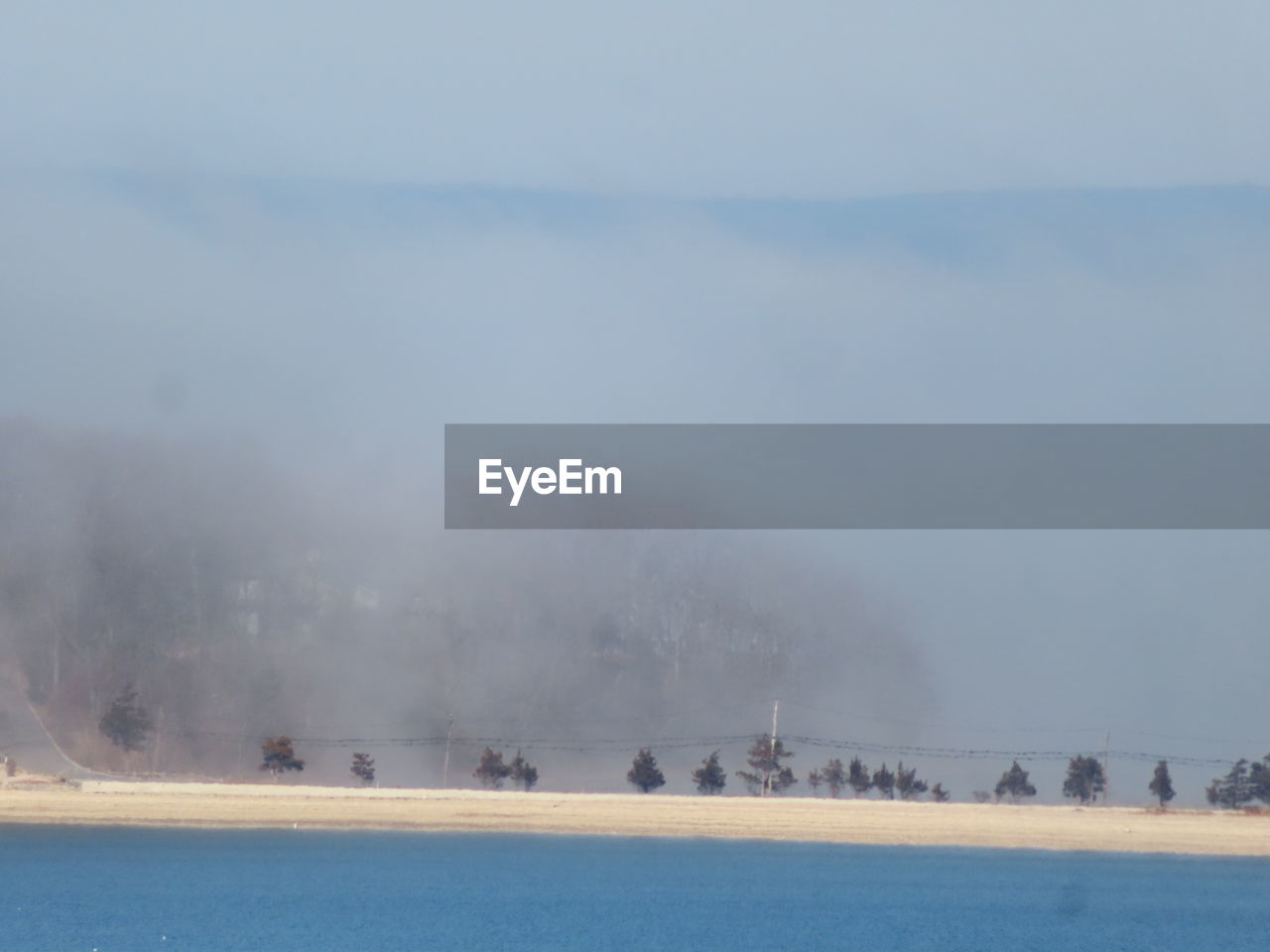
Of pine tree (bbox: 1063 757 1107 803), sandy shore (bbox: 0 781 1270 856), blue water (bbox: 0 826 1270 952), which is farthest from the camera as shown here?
pine tree (bbox: 1063 757 1107 803)

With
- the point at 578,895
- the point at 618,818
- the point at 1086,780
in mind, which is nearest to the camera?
the point at 578,895

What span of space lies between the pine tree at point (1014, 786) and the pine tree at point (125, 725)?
74787 mm

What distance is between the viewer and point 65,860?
217 feet

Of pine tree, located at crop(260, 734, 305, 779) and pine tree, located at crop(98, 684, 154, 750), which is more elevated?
pine tree, located at crop(98, 684, 154, 750)

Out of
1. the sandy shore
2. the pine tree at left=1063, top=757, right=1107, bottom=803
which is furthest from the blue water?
the pine tree at left=1063, top=757, right=1107, bottom=803

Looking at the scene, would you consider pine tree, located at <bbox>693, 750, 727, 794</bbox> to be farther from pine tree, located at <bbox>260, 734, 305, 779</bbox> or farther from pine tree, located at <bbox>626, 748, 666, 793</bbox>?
pine tree, located at <bbox>260, 734, 305, 779</bbox>

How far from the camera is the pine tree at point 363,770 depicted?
12606 centimetres

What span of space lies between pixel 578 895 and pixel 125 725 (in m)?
83.9

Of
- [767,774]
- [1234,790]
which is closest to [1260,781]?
[1234,790]

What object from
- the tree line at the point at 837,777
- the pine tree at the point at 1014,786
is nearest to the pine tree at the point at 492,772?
the tree line at the point at 837,777

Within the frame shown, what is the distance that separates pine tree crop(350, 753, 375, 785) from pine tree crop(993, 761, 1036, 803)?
173 feet

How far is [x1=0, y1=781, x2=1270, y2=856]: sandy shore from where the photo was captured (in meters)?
89.7

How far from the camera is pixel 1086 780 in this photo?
119 meters

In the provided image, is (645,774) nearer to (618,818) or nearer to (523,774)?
(523,774)
